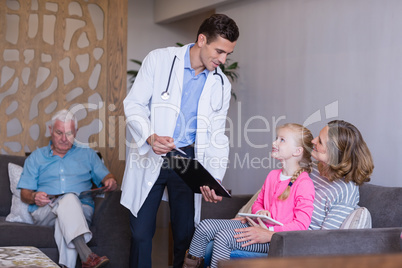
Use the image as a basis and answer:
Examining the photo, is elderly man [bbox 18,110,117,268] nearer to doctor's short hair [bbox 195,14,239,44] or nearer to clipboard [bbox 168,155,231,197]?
clipboard [bbox 168,155,231,197]

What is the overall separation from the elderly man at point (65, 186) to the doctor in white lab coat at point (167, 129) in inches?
27.6

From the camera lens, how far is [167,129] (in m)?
2.69

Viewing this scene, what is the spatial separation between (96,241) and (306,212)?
5.21 ft

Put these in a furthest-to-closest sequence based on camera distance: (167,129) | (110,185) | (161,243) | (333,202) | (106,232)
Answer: (161,243) < (110,185) < (106,232) < (167,129) < (333,202)

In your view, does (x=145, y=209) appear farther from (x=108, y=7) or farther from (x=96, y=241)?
(x=108, y=7)

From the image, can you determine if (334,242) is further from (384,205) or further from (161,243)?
(161,243)

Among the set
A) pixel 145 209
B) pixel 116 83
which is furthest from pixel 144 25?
pixel 145 209

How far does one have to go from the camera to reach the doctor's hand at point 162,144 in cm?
245

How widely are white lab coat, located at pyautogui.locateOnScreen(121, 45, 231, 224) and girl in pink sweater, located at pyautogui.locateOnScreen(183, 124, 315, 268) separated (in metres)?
0.28

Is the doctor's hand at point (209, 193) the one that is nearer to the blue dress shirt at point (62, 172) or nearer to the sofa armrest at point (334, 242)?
the sofa armrest at point (334, 242)

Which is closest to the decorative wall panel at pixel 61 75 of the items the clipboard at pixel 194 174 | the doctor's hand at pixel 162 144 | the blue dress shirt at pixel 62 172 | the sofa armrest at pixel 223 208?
A: the blue dress shirt at pixel 62 172

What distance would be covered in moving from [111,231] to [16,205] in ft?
2.23

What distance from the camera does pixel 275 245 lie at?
2164mm

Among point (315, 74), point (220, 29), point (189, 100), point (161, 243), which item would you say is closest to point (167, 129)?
point (189, 100)
